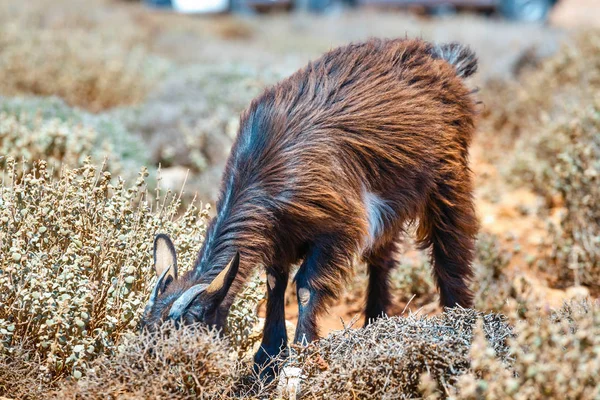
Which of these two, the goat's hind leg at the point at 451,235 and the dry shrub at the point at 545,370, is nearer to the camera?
the dry shrub at the point at 545,370

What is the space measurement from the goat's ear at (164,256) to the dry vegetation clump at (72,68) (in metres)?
8.30

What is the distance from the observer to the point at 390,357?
148 inches

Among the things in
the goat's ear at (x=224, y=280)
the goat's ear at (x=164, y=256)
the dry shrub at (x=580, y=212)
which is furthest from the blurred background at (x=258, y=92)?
the goat's ear at (x=224, y=280)

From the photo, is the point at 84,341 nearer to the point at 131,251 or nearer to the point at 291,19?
the point at 131,251

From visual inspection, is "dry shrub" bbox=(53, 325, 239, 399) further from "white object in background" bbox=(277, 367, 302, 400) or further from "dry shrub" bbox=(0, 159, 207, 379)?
"white object in background" bbox=(277, 367, 302, 400)

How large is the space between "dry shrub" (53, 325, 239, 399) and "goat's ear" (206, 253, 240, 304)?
0.23 meters

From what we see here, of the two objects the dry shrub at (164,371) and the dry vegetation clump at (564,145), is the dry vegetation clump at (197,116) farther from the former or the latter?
the dry shrub at (164,371)

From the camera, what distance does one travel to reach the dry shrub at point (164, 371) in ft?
→ 12.2

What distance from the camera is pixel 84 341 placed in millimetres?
4031

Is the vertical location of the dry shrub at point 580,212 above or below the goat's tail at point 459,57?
below

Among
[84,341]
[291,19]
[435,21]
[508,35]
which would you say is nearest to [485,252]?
[84,341]

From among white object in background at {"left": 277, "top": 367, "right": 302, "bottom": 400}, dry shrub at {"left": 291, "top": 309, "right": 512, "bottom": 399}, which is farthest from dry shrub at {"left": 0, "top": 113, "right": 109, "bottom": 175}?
dry shrub at {"left": 291, "top": 309, "right": 512, "bottom": 399}

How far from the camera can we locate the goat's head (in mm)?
3922

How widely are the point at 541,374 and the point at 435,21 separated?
56.3 feet
